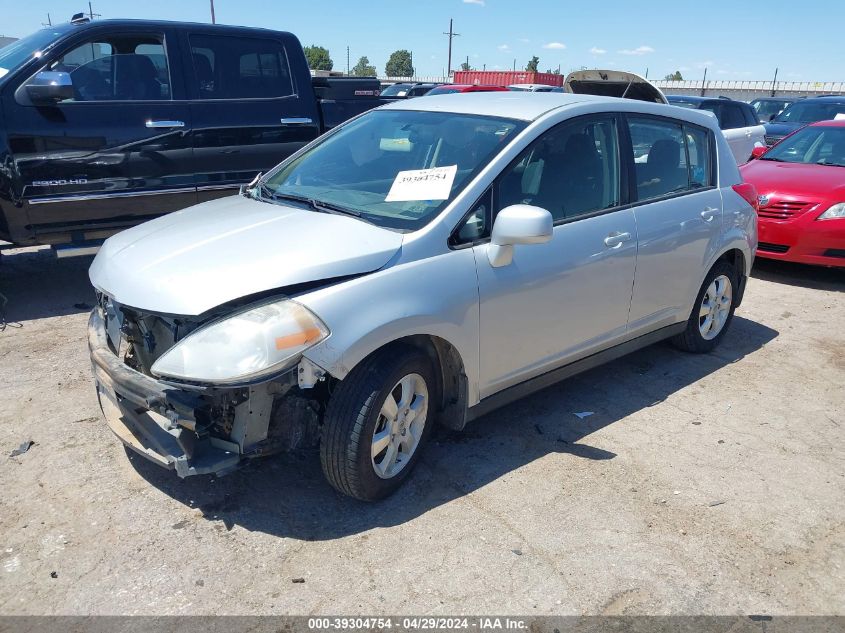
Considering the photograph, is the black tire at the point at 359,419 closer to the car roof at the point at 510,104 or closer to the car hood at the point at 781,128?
the car roof at the point at 510,104

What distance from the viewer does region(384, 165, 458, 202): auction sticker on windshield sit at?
344 centimetres

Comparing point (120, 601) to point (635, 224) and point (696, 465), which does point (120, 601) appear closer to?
point (696, 465)

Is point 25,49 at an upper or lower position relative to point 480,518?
upper

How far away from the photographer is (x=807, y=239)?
24.1 ft

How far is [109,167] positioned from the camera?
5.82 m

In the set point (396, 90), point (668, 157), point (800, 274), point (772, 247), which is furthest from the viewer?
point (396, 90)

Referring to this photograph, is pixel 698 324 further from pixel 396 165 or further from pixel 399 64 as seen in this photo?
pixel 399 64

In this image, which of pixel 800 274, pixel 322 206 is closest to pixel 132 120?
pixel 322 206

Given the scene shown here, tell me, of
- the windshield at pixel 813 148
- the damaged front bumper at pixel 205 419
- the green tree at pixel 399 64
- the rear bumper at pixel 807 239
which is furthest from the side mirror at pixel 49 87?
the green tree at pixel 399 64

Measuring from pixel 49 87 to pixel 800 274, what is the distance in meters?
7.81

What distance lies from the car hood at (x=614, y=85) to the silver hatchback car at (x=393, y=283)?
2507 millimetres

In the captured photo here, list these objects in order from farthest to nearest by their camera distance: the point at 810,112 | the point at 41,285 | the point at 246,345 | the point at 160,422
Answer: the point at 810,112, the point at 41,285, the point at 160,422, the point at 246,345

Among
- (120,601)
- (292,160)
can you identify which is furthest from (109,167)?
(120,601)

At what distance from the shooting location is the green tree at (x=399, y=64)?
3861 inches
